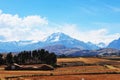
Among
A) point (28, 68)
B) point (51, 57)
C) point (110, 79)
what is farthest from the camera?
point (51, 57)

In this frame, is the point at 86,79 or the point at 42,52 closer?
the point at 86,79

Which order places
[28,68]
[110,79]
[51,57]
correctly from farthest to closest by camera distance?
[51,57] < [28,68] < [110,79]

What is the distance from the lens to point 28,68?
450ft

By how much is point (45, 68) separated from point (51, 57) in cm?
4783

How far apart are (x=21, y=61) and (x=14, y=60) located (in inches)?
259

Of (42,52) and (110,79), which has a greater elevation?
(42,52)

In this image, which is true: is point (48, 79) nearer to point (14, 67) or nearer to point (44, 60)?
point (14, 67)

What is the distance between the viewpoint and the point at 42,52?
199 meters

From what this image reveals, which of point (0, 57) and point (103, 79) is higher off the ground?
point (0, 57)

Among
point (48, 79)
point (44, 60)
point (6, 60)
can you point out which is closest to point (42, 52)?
point (44, 60)

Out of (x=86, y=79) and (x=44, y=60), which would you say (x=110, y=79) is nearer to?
(x=86, y=79)

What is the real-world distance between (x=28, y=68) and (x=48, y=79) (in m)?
56.4

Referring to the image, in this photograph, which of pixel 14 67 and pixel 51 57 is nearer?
pixel 14 67

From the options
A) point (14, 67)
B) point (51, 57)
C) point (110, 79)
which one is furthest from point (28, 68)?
point (110, 79)
